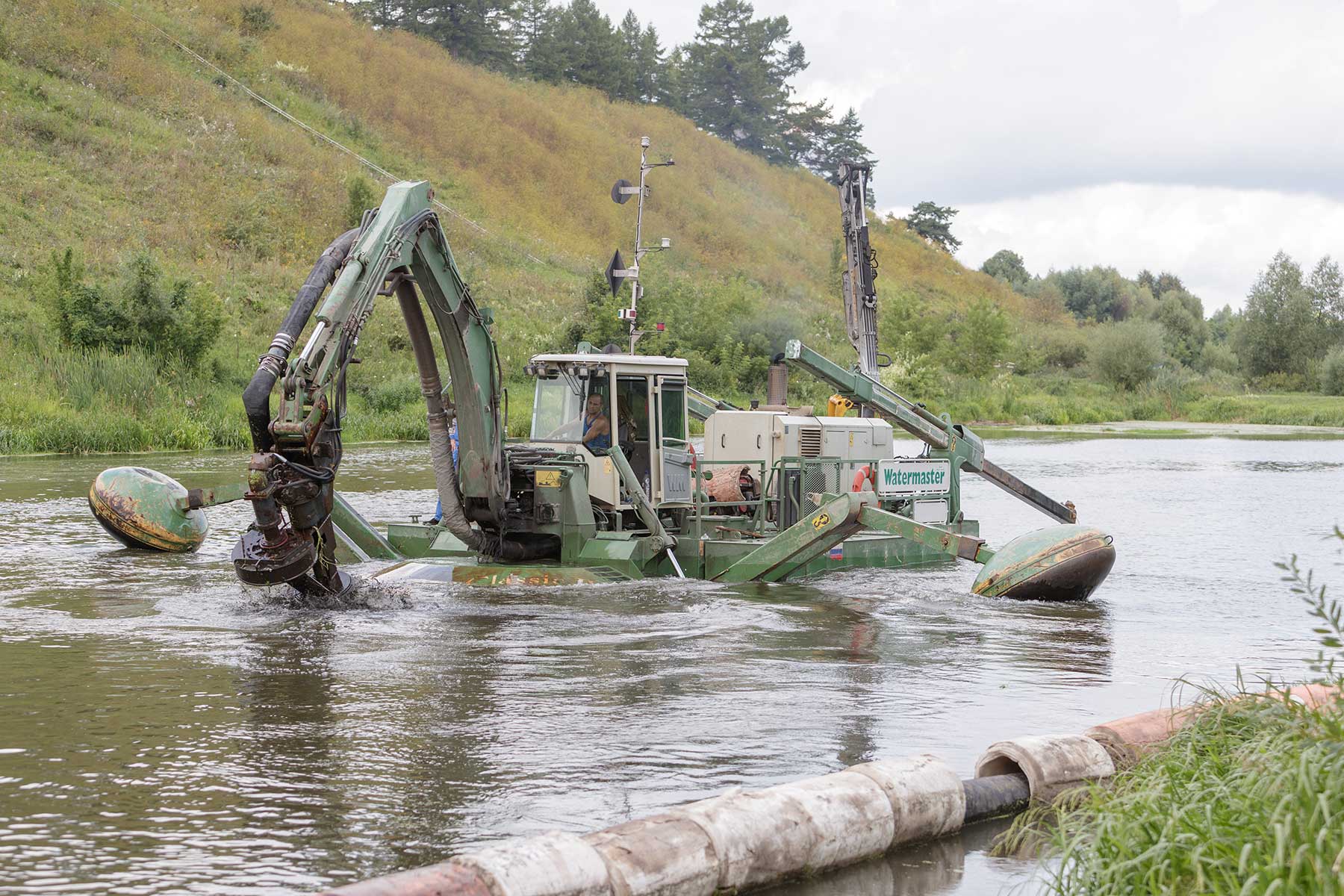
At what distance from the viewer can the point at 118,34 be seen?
5984cm

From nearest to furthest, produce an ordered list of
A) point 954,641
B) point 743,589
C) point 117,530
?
point 954,641 < point 743,589 < point 117,530

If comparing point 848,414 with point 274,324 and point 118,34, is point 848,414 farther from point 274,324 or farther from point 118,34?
point 118,34

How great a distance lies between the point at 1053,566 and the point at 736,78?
84757 mm

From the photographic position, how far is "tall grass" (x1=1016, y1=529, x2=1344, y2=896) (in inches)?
185

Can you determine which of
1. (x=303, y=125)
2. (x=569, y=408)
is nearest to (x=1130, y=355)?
(x=303, y=125)

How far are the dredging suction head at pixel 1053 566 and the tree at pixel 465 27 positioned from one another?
73862 mm

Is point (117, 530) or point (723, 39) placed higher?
point (723, 39)

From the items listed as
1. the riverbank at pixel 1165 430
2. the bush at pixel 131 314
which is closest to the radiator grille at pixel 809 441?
the bush at pixel 131 314

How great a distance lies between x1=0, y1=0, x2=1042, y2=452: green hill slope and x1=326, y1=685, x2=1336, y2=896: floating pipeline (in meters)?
28.3

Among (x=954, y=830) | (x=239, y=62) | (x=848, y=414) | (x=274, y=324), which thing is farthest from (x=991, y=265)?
(x=954, y=830)

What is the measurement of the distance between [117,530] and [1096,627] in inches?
480

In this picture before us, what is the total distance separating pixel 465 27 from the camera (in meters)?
84.2

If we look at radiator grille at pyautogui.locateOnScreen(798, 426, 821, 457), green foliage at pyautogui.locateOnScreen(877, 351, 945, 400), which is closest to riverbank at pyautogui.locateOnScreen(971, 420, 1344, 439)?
green foliage at pyautogui.locateOnScreen(877, 351, 945, 400)

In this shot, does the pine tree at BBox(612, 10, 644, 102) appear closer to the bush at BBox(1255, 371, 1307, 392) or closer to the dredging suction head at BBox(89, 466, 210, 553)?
the bush at BBox(1255, 371, 1307, 392)
